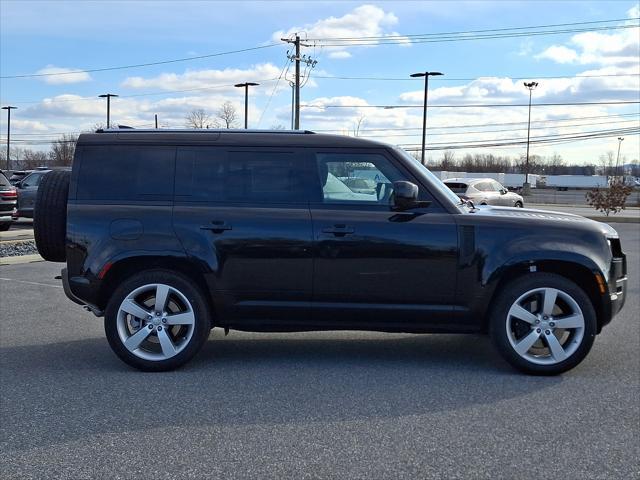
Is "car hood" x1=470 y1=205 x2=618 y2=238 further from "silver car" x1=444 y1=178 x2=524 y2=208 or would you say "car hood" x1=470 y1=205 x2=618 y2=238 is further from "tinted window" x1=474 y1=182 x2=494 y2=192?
"tinted window" x1=474 y1=182 x2=494 y2=192

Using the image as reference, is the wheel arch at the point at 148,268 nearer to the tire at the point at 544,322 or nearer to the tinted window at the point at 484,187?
the tire at the point at 544,322

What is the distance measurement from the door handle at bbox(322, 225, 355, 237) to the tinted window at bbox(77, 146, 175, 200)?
1333mm

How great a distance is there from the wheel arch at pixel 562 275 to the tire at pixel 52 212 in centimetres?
361

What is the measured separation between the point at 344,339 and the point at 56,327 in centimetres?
309

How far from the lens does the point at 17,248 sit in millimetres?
13883

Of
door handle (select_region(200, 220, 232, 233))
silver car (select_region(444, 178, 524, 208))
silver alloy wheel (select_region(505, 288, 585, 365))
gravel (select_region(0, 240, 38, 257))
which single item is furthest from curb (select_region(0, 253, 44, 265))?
silver car (select_region(444, 178, 524, 208))

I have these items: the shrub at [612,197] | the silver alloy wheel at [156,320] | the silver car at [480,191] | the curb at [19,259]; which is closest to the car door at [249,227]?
the silver alloy wheel at [156,320]

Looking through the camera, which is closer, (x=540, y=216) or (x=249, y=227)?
(x=249, y=227)

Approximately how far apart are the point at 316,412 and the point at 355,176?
2008 millimetres

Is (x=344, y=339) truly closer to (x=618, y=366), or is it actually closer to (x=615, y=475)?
(x=618, y=366)

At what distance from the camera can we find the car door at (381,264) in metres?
5.38

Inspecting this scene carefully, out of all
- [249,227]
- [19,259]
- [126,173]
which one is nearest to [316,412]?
[249,227]

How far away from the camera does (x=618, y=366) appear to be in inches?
227

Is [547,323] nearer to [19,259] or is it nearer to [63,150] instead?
[19,259]
